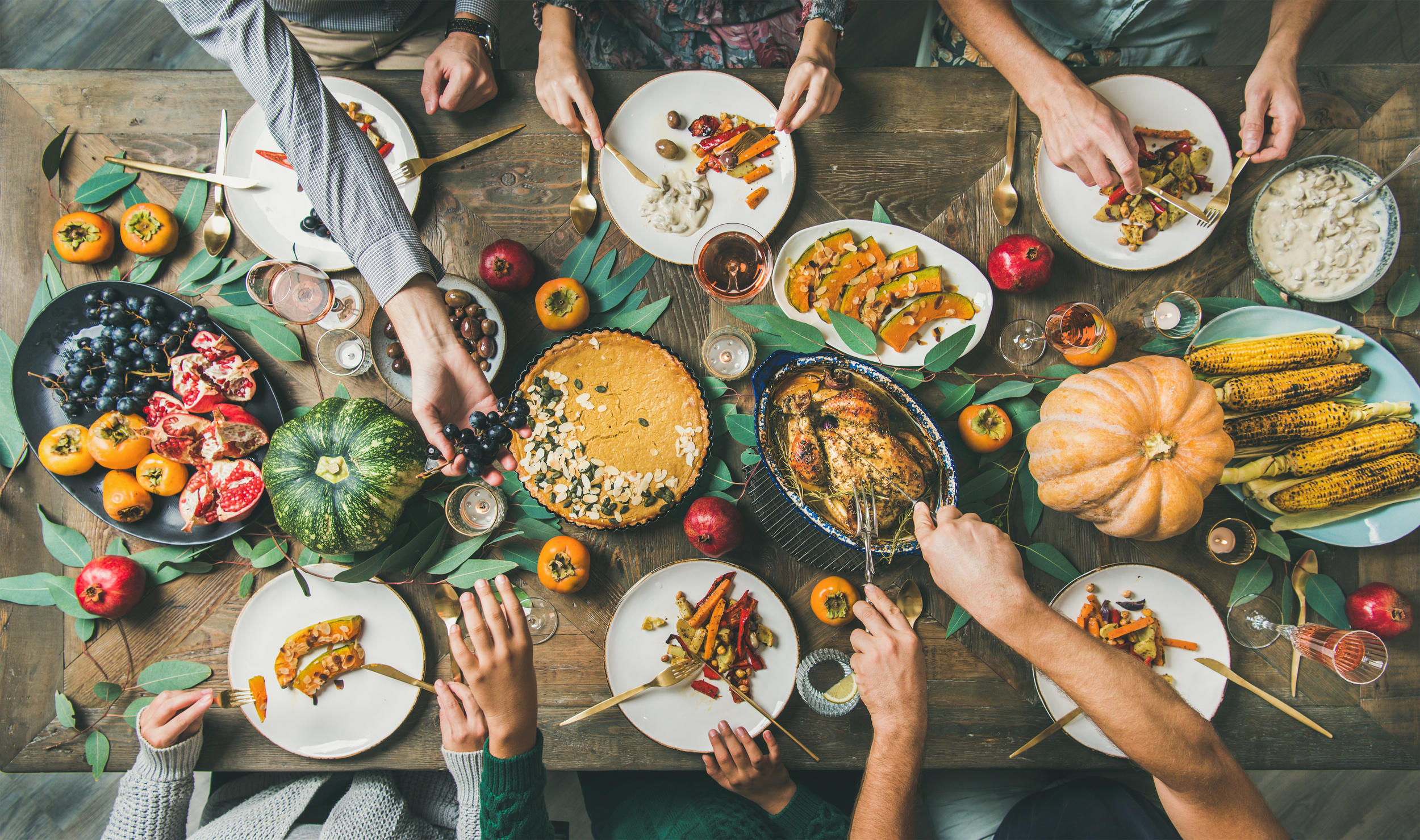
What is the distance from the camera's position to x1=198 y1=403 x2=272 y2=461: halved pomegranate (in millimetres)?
1646

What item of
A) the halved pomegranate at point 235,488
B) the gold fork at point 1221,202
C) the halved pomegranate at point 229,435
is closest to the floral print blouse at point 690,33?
the gold fork at point 1221,202

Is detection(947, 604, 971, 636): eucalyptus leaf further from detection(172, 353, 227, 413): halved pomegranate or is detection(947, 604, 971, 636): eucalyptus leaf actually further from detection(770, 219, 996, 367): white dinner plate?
detection(172, 353, 227, 413): halved pomegranate

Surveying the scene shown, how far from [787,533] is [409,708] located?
3.57 feet

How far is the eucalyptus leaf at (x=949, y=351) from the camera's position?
1.63 metres

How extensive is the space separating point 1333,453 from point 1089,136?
101cm

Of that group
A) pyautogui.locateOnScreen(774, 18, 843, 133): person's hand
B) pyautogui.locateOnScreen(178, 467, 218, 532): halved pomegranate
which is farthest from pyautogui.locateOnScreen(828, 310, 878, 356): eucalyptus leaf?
pyautogui.locateOnScreen(178, 467, 218, 532): halved pomegranate

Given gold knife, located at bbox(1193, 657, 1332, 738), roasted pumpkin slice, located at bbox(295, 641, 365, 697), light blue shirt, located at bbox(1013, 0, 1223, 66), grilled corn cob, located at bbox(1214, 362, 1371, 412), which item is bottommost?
roasted pumpkin slice, located at bbox(295, 641, 365, 697)

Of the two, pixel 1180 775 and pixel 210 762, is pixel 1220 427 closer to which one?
pixel 1180 775

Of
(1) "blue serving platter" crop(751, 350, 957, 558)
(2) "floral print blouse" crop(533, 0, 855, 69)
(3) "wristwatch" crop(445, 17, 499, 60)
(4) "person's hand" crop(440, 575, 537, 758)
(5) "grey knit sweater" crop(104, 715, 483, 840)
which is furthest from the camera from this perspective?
(2) "floral print blouse" crop(533, 0, 855, 69)

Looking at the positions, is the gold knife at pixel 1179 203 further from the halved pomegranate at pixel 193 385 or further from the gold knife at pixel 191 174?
the halved pomegranate at pixel 193 385

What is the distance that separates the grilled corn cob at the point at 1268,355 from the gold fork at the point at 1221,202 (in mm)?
347

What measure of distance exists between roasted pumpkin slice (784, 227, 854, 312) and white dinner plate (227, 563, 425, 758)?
52.1 inches

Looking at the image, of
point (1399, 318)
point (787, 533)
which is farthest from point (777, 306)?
point (1399, 318)

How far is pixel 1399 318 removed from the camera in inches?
69.5
